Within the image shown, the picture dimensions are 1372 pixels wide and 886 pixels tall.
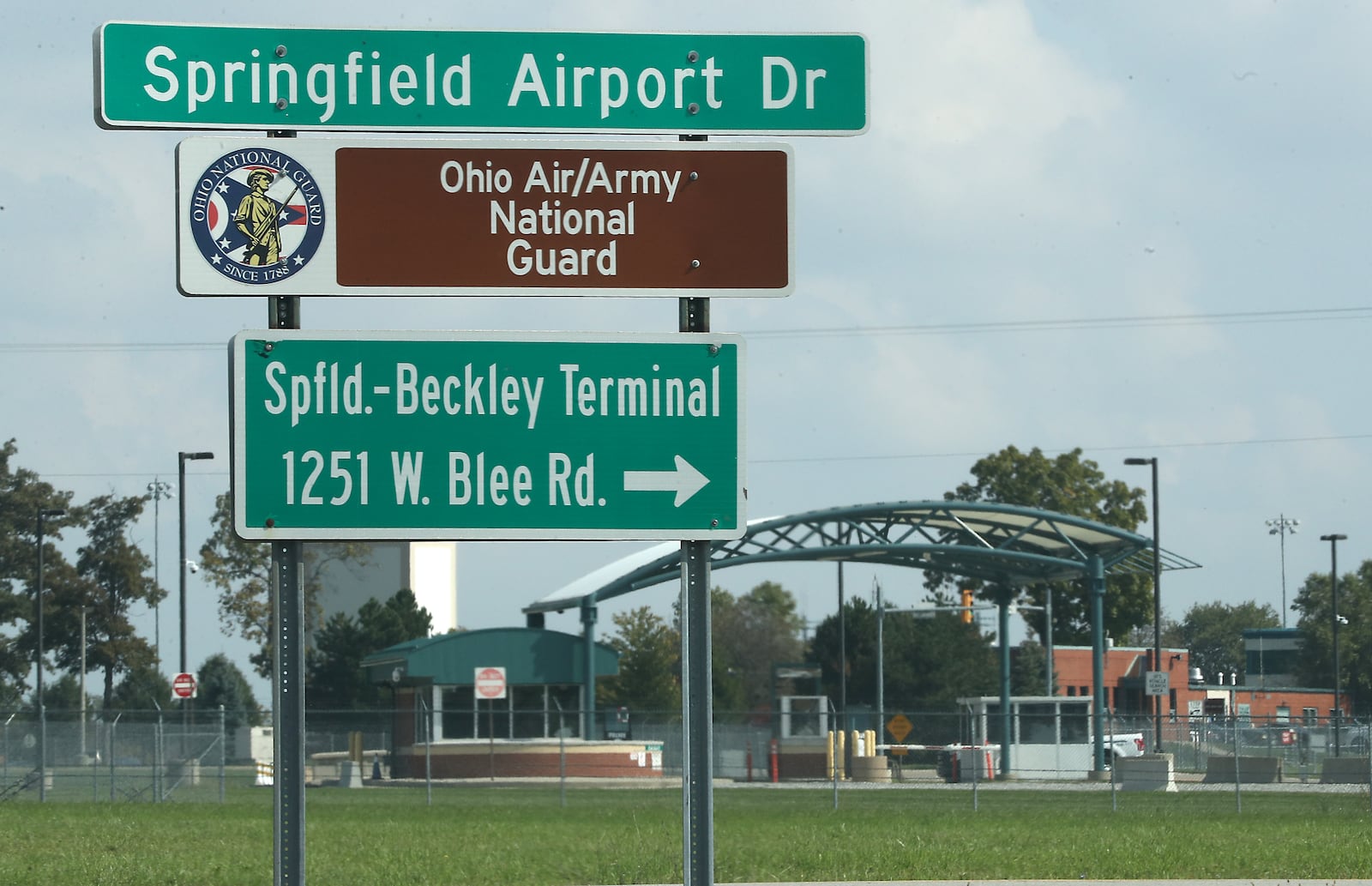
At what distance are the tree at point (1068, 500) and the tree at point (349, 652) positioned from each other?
23457 millimetres

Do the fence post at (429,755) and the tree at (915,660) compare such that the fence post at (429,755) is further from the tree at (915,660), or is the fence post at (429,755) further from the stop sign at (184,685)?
the tree at (915,660)

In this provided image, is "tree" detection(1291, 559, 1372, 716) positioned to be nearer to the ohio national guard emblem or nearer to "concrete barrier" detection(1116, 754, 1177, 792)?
"concrete barrier" detection(1116, 754, 1177, 792)

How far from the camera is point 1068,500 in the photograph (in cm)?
7469

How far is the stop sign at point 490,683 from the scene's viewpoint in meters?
36.3

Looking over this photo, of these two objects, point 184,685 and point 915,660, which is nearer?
point 184,685

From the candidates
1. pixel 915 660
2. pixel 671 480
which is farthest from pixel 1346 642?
pixel 671 480

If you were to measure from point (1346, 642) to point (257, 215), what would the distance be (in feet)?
253

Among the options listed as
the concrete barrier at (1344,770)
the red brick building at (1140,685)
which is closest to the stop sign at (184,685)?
the concrete barrier at (1344,770)

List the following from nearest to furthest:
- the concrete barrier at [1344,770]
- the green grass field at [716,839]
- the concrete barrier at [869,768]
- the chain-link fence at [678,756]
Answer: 1. the green grass field at [716,839]
2. the chain-link fence at [678,756]
3. the concrete barrier at [1344,770]
4. the concrete barrier at [869,768]

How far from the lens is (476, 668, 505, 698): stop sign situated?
36.3 m

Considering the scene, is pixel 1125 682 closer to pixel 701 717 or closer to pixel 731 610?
pixel 731 610

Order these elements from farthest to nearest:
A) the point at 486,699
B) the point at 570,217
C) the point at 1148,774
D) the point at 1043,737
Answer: the point at 1043,737 < the point at 486,699 < the point at 1148,774 < the point at 570,217

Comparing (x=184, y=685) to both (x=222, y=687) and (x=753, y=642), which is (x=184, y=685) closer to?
(x=222, y=687)

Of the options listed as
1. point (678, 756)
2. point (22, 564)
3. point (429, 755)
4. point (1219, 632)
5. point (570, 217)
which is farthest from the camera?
point (1219, 632)
